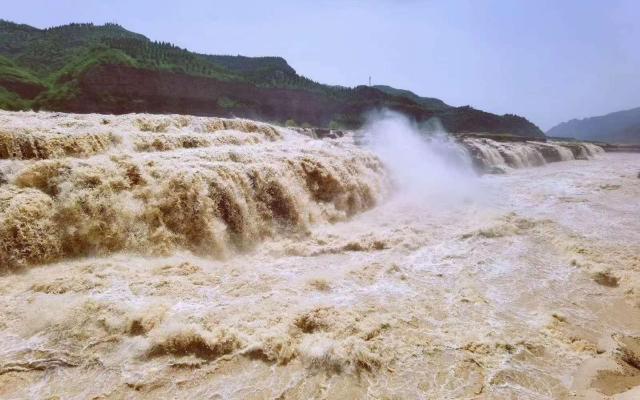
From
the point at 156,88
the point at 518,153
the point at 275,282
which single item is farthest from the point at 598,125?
the point at 275,282

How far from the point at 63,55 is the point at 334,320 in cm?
4160

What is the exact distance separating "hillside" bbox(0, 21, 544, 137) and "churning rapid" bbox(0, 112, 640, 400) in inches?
723

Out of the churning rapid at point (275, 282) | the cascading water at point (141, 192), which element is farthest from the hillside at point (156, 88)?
the churning rapid at point (275, 282)

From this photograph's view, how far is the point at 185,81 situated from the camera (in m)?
29.7

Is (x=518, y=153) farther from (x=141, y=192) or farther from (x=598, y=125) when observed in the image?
(x=598, y=125)

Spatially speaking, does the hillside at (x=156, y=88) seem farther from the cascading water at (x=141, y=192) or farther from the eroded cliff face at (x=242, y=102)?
the cascading water at (x=141, y=192)

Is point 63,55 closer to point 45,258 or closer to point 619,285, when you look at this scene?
point 45,258

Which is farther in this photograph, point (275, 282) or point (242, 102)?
point (242, 102)

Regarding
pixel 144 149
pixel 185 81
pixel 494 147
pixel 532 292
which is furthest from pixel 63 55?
pixel 532 292

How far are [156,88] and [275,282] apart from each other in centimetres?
2711

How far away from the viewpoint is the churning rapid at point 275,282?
3.44 metres

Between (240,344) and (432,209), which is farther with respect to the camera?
(432,209)

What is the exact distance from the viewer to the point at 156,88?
27.9 meters

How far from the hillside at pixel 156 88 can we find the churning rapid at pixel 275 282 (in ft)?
60.3
